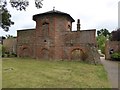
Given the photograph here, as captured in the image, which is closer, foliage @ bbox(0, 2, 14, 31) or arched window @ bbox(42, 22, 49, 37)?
foliage @ bbox(0, 2, 14, 31)

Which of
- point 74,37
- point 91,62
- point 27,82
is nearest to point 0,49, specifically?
point 74,37

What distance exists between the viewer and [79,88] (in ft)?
33.9

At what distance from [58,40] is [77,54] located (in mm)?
3508

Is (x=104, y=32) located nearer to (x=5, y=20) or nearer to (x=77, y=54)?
(x=77, y=54)

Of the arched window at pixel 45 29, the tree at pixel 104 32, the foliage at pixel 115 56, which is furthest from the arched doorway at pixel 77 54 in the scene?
the tree at pixel 104 32

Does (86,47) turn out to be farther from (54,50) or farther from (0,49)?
(0,49)

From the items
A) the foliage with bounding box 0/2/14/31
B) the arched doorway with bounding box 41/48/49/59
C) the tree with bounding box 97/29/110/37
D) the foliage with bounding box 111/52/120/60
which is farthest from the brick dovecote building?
the tree with bounding box 97/29/110/37

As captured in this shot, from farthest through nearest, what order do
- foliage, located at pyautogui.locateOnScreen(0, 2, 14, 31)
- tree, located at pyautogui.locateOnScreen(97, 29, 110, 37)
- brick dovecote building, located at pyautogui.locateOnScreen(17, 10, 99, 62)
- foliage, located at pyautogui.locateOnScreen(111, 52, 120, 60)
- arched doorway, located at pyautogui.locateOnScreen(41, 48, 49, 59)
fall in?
tree, located at pyautogui.locateOnScreen(97, 29, 110, 37) < foliage, located at pyautogui.locateOnScreen(111, 52, 120, 60) < arched doorway, located at pyautogui.locateOnScreen(41, 48, 49, 59) < brick dovecote building, located at pyautogui.locateOnScreen(17, 10, 99, 62) < foliage, located at pyautogui.locateOnScreen(0, 2, 14, 31)

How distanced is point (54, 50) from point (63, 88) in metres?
18.4

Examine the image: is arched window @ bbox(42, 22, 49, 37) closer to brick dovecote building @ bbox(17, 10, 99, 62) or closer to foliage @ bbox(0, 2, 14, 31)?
brick dovecote building @ bbox(17, 10, 99, 62)

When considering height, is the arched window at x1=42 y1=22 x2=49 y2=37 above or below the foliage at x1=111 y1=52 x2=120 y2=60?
above

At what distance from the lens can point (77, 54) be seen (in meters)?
27.6

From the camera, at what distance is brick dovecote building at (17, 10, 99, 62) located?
27062mm

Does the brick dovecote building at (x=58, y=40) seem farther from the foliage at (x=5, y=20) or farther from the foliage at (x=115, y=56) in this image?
the foliage at (x=115, y=56)
